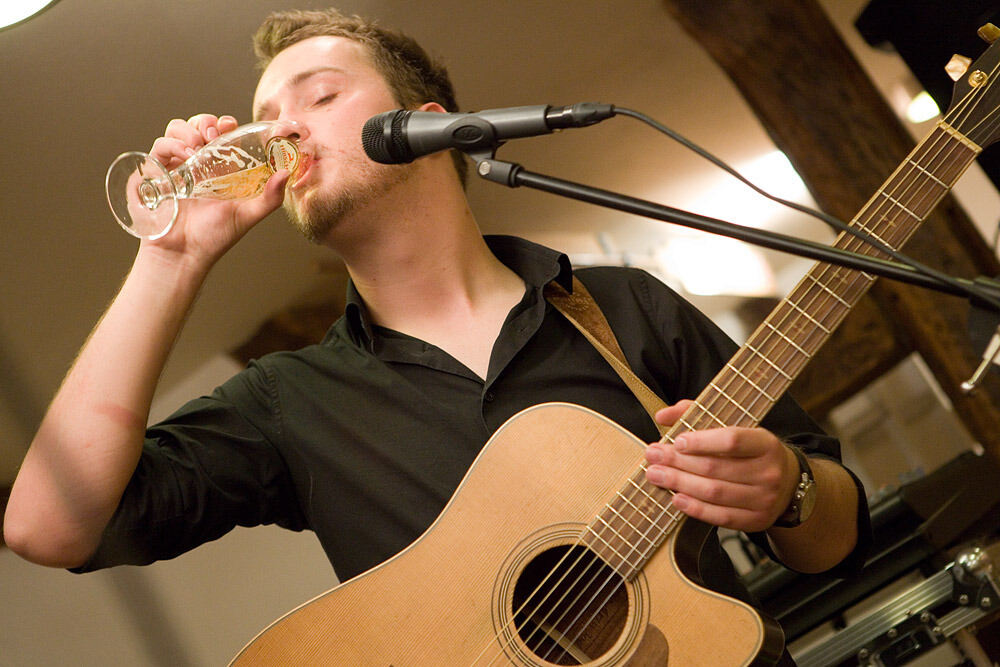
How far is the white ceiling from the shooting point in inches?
85.4

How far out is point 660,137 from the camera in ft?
11.1

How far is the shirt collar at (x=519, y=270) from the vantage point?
1527 millimetres

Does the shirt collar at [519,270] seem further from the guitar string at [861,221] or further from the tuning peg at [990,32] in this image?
the tuning peg at [990,32]

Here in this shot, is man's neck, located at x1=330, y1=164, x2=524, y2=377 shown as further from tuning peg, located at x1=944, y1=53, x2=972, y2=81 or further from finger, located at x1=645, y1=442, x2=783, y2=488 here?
tuning peg, located at x1=944, y1=53, x2=972, y2=81

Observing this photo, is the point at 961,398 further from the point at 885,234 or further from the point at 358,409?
the point at 358,409

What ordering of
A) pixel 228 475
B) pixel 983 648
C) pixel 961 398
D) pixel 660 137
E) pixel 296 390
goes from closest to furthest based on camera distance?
pixel 228 475, pixel 296 390, pixel 983 648, pixel 961 398, pixel 660 137

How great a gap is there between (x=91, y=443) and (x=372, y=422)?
0.41 metres

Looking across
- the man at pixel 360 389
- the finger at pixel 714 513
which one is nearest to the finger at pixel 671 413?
the man at pixel 360 389

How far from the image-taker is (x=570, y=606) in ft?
3.78

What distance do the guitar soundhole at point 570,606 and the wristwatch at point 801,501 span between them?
0.84ft

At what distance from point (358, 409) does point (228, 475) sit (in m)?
0.22

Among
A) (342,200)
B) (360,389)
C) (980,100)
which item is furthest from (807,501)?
(342,200)

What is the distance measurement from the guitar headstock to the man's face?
902 mm

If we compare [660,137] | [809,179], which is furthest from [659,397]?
[660,137]
